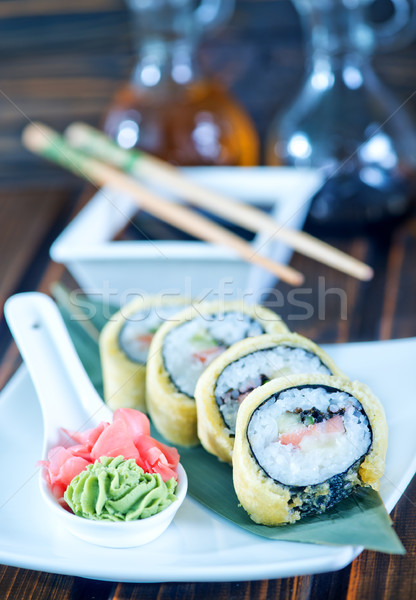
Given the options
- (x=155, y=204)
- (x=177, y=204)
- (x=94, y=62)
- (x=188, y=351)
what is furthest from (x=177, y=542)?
(x=94, y=62)

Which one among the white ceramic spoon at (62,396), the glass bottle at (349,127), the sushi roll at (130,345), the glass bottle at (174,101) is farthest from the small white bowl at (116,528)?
the glass bottle at (174,101)

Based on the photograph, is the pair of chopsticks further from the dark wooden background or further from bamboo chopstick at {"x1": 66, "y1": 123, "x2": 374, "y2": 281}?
the dark wooden background

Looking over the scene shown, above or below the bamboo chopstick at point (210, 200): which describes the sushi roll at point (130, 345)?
below

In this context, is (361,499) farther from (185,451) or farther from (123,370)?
(123,370)

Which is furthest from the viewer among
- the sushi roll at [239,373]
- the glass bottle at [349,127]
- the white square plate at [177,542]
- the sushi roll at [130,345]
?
the glass bottle at [349,127]

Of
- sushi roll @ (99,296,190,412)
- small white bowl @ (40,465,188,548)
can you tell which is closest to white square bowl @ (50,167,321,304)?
sushi roll @ (99,296,190,412)

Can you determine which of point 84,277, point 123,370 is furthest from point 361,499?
point 84,277

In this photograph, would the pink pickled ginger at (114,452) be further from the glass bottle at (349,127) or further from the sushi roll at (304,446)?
the glass bottle at (349,127)
